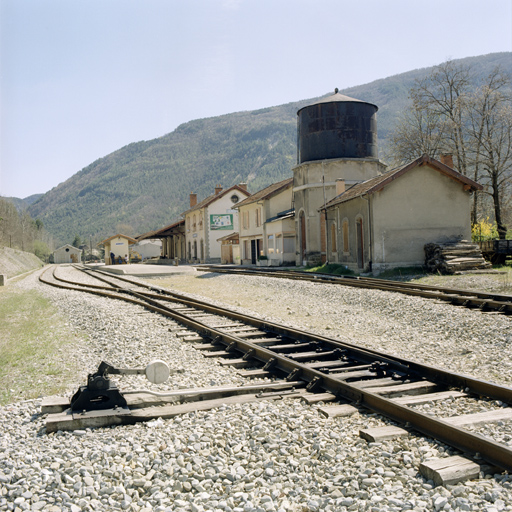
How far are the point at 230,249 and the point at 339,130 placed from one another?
20749 millimetres

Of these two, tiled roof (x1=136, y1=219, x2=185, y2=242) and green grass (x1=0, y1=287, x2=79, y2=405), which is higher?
tiled roof (x1=136, y1=219, x2=185, y2=242)

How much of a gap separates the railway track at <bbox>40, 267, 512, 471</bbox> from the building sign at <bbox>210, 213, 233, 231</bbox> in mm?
44223

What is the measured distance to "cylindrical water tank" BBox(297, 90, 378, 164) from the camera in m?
31.6

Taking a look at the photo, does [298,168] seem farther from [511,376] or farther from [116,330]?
[511,376]

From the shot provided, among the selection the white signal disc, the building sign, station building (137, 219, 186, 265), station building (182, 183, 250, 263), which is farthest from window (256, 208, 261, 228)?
the white signal disc

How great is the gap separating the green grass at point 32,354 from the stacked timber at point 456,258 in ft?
48.3

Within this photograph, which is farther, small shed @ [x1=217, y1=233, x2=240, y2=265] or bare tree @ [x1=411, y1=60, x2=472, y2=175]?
small shed @ [x1=217, y1=233, x2=240, y2=265]

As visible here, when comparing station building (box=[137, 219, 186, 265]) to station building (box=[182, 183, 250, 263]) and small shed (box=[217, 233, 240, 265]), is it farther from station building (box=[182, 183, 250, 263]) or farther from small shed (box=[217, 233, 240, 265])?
small shed (box=[217, 233, 240, 265])

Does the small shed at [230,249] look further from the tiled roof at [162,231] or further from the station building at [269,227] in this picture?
the tiled roof at [162,231]

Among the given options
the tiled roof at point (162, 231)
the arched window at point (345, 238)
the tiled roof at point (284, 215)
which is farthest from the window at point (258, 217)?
the tiled roof at point (162, 231)

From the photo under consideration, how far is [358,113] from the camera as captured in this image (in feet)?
105

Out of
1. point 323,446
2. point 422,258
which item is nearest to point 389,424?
point 323,446

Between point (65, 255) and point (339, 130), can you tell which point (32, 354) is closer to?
point (339, 130)

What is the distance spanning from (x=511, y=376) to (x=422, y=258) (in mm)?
17652
